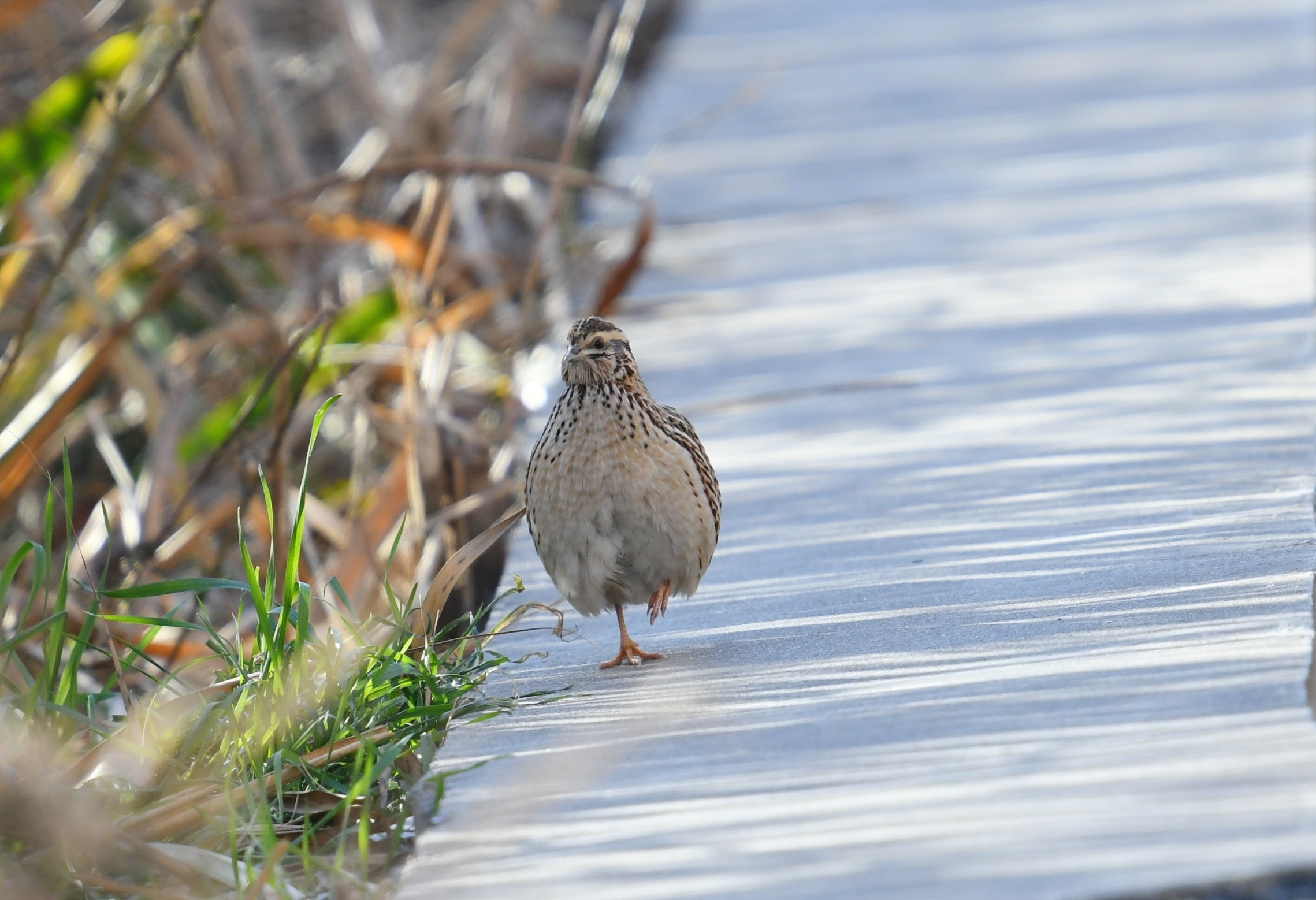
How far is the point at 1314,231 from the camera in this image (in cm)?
686

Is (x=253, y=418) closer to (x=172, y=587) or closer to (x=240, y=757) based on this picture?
(x=172, y=587)

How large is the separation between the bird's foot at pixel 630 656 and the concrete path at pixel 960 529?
5 centimetres

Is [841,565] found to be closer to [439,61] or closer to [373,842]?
[373,842]

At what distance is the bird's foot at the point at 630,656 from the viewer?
385 cm

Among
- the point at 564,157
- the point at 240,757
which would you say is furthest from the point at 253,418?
the point at 240,757

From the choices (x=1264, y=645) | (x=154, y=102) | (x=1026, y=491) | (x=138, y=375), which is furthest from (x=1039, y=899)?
(x=138, y=375)

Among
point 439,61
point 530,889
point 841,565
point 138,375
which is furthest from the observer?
point 439,61

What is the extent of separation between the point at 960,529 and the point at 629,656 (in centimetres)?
103

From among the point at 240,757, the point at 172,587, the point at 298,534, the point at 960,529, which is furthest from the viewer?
the point at 960,529

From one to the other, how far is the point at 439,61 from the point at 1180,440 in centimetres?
394

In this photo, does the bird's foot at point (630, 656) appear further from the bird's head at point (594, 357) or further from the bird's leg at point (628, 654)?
the bird's head at point (594, 357)

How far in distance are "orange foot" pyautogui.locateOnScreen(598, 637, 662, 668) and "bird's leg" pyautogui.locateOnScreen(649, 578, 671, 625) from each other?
0.12 m

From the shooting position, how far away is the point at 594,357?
3.90m

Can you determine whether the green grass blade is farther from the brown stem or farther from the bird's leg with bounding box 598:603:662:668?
the brown stem
